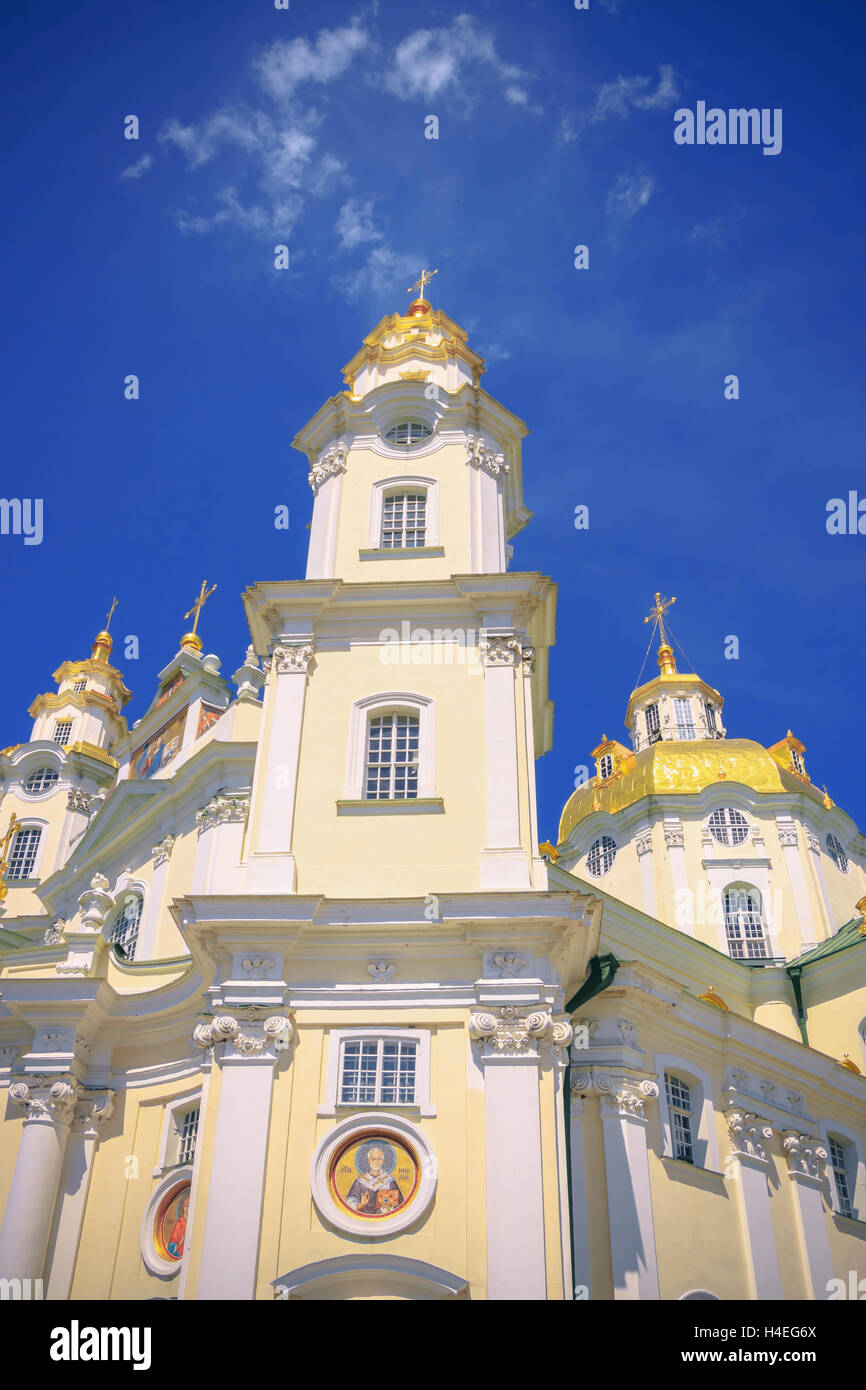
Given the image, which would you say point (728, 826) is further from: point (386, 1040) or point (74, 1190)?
point (74, 1190)

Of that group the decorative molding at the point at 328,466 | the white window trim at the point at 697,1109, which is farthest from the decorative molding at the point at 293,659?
the white window trim at the point at 697,1109

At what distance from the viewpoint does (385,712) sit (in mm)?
22172

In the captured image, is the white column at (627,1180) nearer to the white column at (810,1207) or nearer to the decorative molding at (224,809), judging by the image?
the white column at (810,1207)

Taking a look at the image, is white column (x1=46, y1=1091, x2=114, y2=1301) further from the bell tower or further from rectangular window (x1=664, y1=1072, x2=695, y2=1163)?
rectangular window (x1=664, y1=1072, x2=695, y2=1163)

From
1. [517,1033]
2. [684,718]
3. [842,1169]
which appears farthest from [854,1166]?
[684,718]

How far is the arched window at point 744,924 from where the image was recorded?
36938 millimetres

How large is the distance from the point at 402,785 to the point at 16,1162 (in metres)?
9.45

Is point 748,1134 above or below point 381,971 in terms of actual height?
below

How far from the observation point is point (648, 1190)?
1981cm

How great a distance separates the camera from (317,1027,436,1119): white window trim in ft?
57.2

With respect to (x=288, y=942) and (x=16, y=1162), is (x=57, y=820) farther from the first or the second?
(x=288, y=942)

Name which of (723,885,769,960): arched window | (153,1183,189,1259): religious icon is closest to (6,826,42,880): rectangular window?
(153,1183,189,1259): religious icon

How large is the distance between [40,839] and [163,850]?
16.9m
